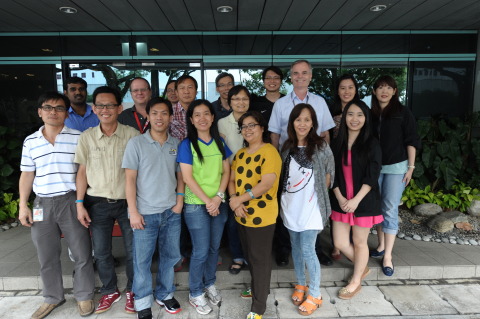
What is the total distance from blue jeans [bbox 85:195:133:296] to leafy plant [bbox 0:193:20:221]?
10.7 ft

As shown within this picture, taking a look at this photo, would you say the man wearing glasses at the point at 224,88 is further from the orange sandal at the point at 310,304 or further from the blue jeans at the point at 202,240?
the orange sandal at the point at 310,304

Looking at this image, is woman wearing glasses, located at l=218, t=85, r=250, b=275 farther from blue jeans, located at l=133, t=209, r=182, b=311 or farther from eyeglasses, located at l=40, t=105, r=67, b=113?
eyeglasses, located at l=40, t=105, r=67, b=113

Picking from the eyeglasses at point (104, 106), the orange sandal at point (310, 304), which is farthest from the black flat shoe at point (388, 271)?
the eyeglasses at point (104, 106)

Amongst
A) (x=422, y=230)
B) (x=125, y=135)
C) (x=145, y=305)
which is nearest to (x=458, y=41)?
(x=422, y=230)

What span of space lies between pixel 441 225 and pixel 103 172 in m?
4.58

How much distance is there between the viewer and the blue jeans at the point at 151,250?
2.48 m

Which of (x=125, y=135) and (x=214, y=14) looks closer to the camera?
(x=125, y=135)

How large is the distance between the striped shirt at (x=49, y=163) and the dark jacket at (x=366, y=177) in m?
2.36

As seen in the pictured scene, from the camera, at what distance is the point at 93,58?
578 cm

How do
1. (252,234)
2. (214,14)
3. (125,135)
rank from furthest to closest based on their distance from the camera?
(214,14)
(125,135)
(252,234)

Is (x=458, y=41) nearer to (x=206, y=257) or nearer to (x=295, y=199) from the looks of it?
(x=295, y=199)

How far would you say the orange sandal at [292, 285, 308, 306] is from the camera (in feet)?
9.04

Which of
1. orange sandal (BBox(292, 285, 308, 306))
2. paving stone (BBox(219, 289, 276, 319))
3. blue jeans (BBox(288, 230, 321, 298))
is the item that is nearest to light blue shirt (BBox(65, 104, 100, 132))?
paving stone (BBox(219, 289, 276, 319))

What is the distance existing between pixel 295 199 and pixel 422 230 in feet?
10.0
